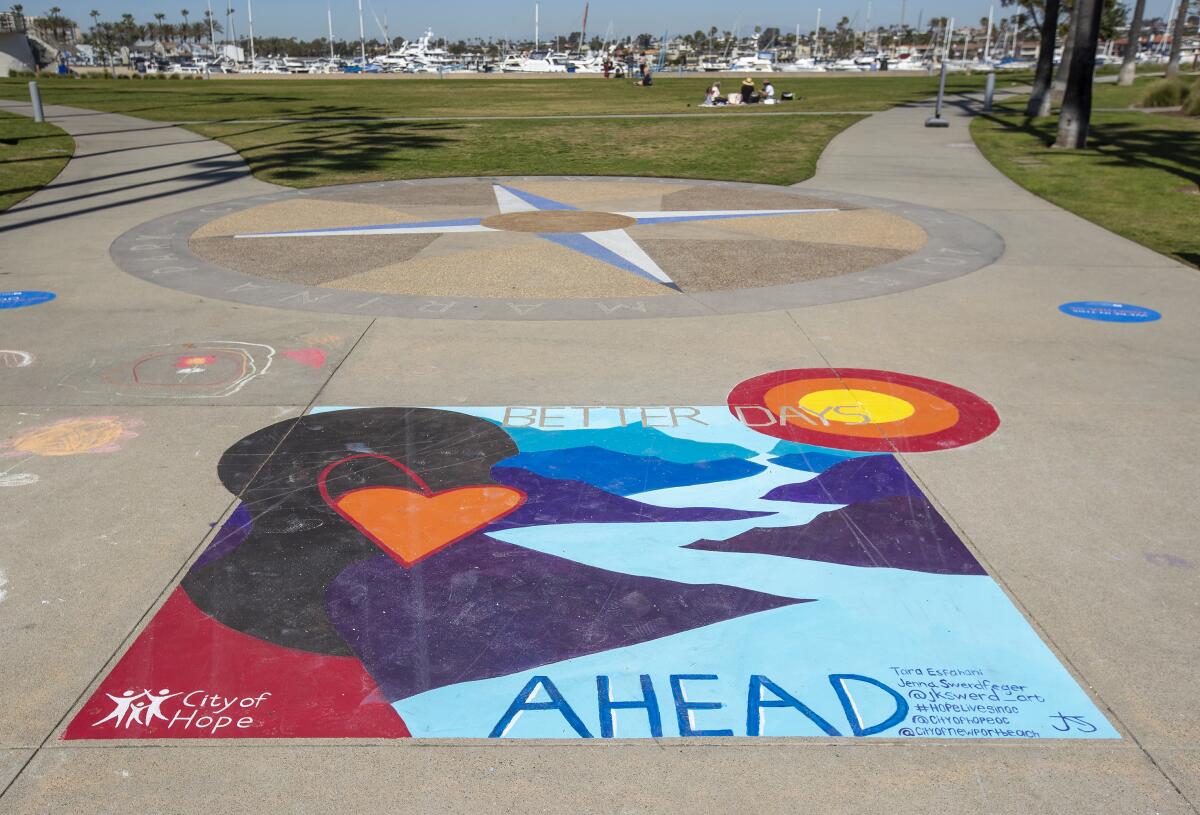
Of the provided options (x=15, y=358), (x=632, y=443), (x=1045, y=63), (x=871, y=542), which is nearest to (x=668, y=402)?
(x=632, y=443)

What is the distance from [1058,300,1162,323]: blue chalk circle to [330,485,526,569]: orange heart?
21.0ft

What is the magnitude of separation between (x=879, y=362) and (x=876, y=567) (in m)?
3.31

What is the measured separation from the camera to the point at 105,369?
7273 mm

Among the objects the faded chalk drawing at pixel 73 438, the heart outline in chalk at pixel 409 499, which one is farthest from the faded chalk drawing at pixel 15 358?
the heart outline in chalk at pixel 409 499

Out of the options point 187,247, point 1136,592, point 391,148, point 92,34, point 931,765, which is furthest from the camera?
point 92,34

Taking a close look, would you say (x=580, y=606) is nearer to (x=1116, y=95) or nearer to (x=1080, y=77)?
(x=1080, y=77)

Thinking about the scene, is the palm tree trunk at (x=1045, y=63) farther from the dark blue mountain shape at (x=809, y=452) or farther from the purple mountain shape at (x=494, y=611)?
the purple mountain shape at (x=494, y=611)

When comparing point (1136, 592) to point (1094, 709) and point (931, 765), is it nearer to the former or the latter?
point (1094, 709)

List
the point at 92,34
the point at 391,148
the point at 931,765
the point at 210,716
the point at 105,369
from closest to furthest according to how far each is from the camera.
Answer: the point at 931,765
the point at 210,716
the point at 105,369
the point at 391,148
the point at 92,34

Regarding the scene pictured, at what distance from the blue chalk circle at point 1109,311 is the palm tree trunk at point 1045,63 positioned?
788 inches

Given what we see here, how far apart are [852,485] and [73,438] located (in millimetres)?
4999

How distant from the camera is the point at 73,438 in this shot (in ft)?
19.7

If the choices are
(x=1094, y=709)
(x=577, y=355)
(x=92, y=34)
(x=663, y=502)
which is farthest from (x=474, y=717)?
(x=92, y=34)

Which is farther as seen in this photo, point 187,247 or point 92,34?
point 92,34
